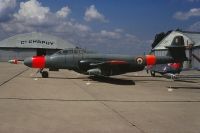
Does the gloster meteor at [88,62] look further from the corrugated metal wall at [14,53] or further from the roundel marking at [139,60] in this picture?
the corrugated metal wall at [14,53]

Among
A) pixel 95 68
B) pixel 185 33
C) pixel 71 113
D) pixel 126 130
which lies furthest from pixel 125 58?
pixel 185 33

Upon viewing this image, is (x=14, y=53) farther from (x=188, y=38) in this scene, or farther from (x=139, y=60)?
(x=139, y=60)

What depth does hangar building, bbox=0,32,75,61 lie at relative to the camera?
253ft

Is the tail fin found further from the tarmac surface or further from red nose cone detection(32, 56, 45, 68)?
the tarmac surface

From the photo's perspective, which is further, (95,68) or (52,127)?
(95,68)

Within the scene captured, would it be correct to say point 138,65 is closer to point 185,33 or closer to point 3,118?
point 3,118

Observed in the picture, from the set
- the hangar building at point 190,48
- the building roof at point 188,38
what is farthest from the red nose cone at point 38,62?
the building roof at point 188,38

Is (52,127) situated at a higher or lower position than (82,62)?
lower

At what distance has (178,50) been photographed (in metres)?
22.5

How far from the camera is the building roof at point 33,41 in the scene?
77562mm

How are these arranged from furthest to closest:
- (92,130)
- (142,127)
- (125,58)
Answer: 1. (125,58)
2. (142,127)
3. (92,130)

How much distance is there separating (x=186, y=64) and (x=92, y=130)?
3542 centimetres

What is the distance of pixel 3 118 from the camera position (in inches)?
296

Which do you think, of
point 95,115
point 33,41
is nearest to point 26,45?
point 33,41
